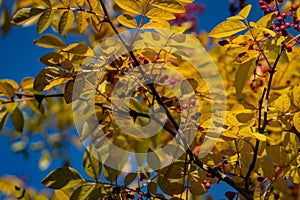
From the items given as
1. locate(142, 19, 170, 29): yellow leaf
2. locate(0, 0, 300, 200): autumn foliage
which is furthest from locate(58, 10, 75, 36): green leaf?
locate(142, 19, 170, 29): yellow leaf

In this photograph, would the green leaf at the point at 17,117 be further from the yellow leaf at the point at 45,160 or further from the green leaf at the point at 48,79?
the yellow leaf at the point at 45,160

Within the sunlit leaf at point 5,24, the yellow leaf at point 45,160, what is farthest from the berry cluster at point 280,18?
the yellow leaf at point 45,160

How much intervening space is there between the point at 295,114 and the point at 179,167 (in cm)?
32

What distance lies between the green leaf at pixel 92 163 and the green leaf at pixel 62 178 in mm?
41

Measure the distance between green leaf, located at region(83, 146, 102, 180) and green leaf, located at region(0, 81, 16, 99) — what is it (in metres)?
0.40

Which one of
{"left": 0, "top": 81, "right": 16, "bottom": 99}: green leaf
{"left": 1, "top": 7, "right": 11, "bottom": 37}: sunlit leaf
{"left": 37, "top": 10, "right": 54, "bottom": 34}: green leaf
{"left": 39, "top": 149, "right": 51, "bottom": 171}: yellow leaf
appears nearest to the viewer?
{"left": 37, "top": 10, "right": 54, "bottom": 34}: green leaf

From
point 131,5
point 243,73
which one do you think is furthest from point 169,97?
point 131,5

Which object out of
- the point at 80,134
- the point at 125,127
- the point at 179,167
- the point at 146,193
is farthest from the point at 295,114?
the point at 80,134

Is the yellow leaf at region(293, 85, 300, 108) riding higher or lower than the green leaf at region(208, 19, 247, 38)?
lower

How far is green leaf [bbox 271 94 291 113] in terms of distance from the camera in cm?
114

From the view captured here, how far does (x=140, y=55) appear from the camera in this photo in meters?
1.19

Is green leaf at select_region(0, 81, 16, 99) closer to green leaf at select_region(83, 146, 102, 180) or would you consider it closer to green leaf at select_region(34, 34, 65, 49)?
green leaf at select_region(34, 34, 65, 49)

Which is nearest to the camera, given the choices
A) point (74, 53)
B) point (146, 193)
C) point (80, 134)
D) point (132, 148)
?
point (74, 53)

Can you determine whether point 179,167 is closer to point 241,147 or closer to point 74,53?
point 241,147
